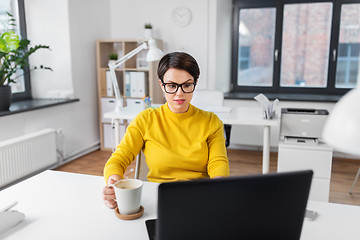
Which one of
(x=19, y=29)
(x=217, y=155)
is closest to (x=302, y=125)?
(x=217, y=155)

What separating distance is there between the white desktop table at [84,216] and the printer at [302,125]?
1.69 m

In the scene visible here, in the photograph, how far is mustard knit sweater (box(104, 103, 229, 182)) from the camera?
1519 millimetres

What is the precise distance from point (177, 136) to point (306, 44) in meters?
3.65

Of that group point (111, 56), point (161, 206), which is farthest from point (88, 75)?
point (161, 206)

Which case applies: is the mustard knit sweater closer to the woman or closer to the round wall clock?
the woman

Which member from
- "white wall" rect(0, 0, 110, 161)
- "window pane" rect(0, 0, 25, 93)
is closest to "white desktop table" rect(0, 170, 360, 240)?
"white wall" rect(0, 0, 110, 161)

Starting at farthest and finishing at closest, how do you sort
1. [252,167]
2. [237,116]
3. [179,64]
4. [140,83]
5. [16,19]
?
[140,83] < [252,167] < [16,19] < [237,116] < [179,64]

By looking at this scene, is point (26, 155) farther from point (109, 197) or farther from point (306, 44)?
point (306, 44)

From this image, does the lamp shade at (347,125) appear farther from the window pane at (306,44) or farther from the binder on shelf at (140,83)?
the window pane at (306,44)

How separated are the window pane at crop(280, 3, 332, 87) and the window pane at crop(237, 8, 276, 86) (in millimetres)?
187

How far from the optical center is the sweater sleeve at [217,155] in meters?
1.46

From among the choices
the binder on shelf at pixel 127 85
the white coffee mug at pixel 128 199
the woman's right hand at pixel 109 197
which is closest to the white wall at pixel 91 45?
the binder on shelf at pixel 127 85

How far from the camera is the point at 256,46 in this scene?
4785 millimetres

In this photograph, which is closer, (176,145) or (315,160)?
(176,145)
